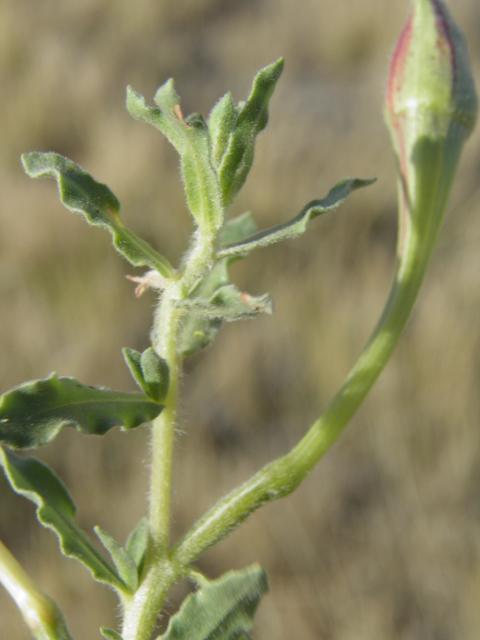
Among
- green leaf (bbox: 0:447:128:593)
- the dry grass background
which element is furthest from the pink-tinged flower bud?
the dry grass background

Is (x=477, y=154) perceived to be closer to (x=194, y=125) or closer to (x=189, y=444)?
(x=189, y=444)

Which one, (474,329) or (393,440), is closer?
(393,440)

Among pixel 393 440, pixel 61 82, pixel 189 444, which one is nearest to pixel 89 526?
pixel 189 444

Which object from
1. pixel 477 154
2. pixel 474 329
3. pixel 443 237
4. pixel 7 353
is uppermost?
pixel 7 353

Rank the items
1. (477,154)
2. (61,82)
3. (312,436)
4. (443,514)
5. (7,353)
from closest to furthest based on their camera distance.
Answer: (312,436), (443,514), (7,353), (477,154), (61,82)

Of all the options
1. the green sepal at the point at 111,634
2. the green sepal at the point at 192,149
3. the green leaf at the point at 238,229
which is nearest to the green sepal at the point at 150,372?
the green sepal at the point at 192,149

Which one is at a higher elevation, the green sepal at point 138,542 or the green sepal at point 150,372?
the green sepal at point 150,372

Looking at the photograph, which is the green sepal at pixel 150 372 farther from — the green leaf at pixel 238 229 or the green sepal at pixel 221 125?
the green leaf at pixel 238 229

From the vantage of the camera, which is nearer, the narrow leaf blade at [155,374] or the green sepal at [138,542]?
the narrow leaf blade at [155,374]
